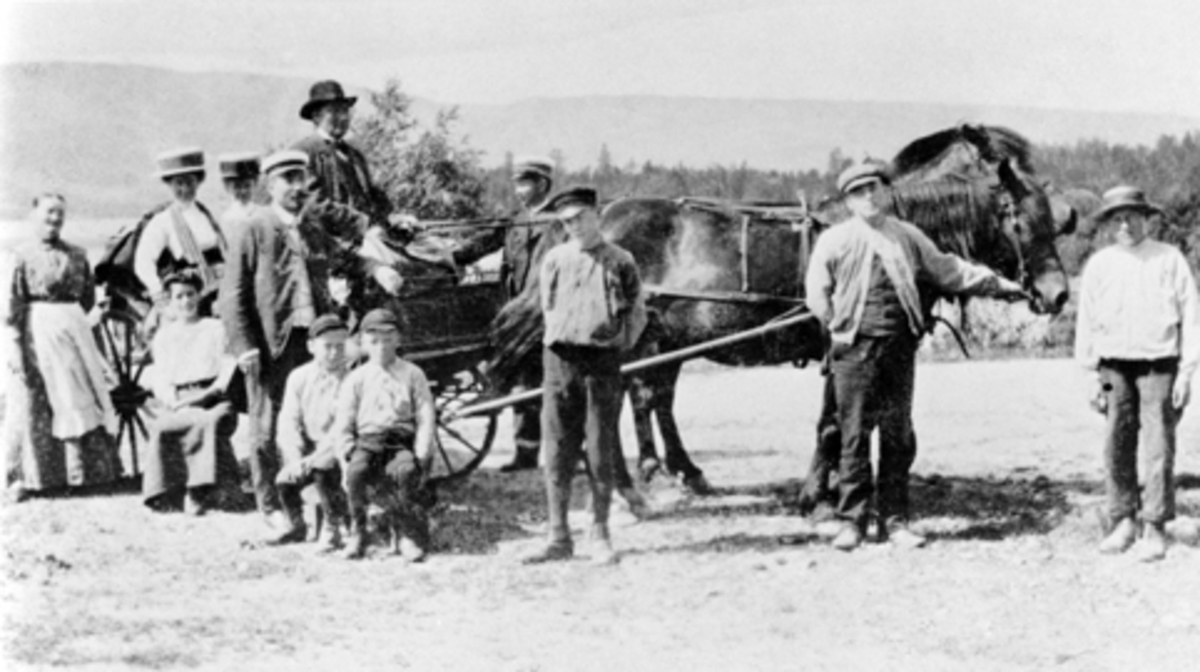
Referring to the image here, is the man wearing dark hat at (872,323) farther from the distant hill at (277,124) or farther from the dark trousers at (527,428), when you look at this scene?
the dark trousers at (527,428)

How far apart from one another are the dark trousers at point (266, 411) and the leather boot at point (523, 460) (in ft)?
7.56

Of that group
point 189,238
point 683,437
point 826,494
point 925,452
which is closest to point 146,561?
point 189,238

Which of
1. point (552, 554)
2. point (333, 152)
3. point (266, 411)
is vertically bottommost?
point (552, 554)

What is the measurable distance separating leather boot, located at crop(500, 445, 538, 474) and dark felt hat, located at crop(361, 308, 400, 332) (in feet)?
8.45

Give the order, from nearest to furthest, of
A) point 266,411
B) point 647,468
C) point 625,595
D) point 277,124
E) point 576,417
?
1. point 625,595
2. point 576,417
3. point 266,411
4. point 647,468
5. point 277,124

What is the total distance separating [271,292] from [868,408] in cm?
315

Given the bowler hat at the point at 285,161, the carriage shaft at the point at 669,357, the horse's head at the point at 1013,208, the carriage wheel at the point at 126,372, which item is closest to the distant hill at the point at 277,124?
the horse's head at the point at 1013,208

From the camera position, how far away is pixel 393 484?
6.29 meters

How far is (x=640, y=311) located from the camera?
639 centimetres

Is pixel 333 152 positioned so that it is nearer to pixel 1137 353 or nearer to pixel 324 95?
pixel 324 95

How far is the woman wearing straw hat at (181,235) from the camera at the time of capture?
7523 millimetres

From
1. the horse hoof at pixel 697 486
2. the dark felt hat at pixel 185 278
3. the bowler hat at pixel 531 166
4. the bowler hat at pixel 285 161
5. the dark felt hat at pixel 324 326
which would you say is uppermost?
the bowler hat at pixel 531 166

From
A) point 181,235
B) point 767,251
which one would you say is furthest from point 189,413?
point 767,251

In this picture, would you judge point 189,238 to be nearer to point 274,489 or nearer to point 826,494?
point 274,489
